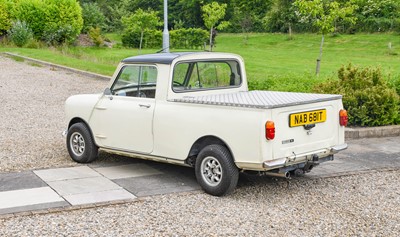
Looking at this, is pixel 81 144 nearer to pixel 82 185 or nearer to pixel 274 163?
pixel 82 185

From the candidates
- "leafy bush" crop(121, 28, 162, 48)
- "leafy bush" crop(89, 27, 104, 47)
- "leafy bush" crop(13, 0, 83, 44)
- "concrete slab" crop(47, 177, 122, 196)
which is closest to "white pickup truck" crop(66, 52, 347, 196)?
"concrete slab" crop(47, 177, 122, 196)

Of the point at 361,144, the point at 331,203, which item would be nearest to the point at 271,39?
the point at 361,144

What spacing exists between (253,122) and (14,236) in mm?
2709

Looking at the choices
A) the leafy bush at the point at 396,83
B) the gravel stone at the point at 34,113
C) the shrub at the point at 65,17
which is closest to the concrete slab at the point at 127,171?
the gravel stone at the point at 34,113

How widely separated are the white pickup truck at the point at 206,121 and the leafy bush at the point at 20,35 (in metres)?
25.5

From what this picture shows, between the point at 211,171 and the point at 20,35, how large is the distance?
28.1 metres

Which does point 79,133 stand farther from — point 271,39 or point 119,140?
point 271,39

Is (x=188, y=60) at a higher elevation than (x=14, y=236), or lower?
higher

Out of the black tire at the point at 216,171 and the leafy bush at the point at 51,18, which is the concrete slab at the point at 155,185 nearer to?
the black tire at the point at 216,171

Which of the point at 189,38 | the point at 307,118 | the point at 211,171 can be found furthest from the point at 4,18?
the point at 307,118

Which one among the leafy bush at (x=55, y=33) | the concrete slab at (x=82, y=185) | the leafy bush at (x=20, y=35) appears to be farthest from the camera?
the leafy bush at (x=55, y=33)

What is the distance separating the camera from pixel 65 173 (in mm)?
7801

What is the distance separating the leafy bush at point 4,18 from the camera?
1367 inches

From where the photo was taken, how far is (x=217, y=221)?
5.89 metres
